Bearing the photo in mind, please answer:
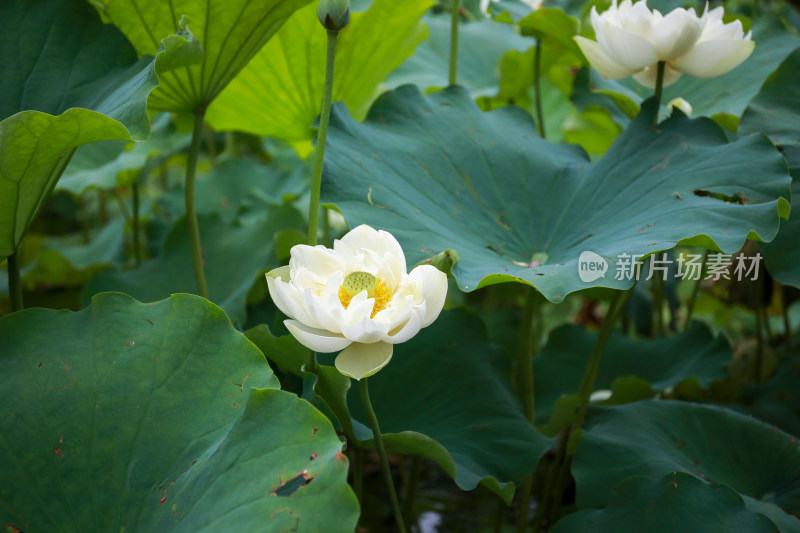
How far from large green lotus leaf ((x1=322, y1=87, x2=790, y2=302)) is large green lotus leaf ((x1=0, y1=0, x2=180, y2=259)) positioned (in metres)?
0.34

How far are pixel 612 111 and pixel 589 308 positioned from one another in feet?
4.25

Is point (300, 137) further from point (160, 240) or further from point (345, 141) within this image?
point (160, 240)

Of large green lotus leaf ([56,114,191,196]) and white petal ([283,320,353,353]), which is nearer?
white petal ([283,320,353,353])

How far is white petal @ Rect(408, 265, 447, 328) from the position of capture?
768 millimetres

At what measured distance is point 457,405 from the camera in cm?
114

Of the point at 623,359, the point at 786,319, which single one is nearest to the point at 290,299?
the point at 623,359

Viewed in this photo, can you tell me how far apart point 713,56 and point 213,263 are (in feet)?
3.73

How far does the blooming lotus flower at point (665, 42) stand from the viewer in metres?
1.10

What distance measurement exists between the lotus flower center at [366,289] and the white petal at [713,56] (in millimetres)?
712

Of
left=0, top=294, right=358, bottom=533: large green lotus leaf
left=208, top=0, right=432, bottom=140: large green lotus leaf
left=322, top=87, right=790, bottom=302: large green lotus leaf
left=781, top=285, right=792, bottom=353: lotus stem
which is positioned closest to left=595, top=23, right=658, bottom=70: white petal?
left=322, top=87, right=790, bottom=302: large green lotus leaf

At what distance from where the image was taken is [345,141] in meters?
1.16

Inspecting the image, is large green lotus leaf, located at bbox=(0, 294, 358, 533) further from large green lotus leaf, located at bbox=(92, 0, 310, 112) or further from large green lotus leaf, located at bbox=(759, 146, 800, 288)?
large green lotus leaf, located at bbox=(759, 146, 800, 288)

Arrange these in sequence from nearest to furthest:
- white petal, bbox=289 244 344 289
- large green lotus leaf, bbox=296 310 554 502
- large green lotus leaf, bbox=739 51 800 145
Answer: white petal, bbox=289 244 344 289, large green lotus leaf, bbox=296 310 554 502, large green lotus leaf, bbox=739 51 800 145

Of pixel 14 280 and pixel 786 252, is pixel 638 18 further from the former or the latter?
pixel 14 280
